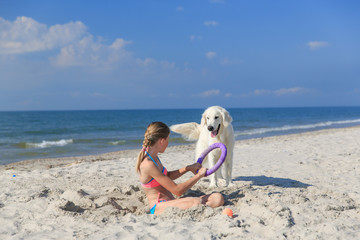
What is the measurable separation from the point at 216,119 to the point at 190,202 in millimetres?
1823

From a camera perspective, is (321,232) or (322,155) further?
(322,155)

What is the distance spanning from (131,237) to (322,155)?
313 inches

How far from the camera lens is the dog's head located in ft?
17.3

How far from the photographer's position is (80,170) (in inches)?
299

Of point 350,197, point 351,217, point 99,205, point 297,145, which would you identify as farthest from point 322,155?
point 99,205

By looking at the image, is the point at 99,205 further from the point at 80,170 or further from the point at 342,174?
the point at 342,174

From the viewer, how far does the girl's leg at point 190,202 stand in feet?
12.8

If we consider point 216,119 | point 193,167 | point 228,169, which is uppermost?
point 216,119

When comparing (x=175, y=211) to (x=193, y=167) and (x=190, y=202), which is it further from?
(x=193, y=167)

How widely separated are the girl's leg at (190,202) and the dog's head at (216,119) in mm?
1399

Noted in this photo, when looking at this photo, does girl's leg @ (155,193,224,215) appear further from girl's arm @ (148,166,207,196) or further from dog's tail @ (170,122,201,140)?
dog's tail @ (170,122,201,140)

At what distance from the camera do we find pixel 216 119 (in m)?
5.32

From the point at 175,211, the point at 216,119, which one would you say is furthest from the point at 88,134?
the point at 175,211

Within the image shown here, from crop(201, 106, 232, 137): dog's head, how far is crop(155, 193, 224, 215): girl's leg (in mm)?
1399
